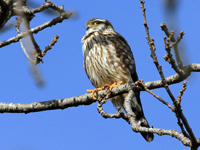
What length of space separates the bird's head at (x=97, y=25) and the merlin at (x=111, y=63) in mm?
387

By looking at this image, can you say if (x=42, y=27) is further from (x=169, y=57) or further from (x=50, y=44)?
(x=169, y=57)

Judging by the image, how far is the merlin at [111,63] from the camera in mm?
5012

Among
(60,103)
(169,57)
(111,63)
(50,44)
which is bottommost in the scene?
(169,57)

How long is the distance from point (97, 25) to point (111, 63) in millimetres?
1473

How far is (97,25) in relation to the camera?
6.16 m

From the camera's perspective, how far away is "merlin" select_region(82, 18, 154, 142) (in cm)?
501

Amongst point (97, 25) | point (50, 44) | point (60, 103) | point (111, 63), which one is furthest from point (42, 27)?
point (97, 25)

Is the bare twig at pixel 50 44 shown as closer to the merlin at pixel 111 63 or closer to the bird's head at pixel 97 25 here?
the merlin at pixel 111 63

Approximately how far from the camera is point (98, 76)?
5.11m

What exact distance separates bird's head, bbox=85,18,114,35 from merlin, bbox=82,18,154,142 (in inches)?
15.2

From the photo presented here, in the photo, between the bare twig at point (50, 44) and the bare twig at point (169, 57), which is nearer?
the bare twig at point (169, 57)

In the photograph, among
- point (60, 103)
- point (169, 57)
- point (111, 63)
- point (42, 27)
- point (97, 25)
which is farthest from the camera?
point (97, 25)

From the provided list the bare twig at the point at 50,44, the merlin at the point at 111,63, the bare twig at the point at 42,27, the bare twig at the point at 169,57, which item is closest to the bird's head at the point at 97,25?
the merlin at the point at 111,63

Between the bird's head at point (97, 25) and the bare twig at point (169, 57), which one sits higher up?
the bird's head at point (97, 25)
